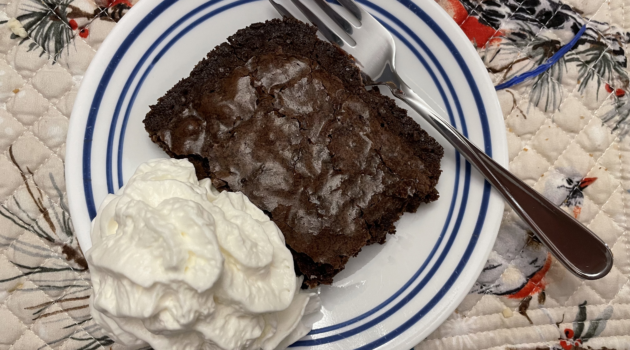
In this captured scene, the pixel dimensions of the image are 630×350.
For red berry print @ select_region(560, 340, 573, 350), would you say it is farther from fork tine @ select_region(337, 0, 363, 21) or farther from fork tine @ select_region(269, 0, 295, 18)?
fork tine @ select_region(269, 0, 295, 18)

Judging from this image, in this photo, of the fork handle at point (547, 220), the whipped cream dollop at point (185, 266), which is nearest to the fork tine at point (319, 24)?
the fork handle at point (547, 220)

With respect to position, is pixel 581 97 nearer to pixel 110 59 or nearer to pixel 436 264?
pixel 436 264

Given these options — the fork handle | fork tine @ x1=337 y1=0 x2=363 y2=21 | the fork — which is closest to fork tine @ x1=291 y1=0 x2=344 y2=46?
the fork

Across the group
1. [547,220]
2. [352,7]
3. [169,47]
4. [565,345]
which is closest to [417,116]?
[352,7]

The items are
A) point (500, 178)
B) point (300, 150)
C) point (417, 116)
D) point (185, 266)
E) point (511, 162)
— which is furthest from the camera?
point (511, 162)

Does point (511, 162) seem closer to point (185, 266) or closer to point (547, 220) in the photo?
point (547, 220)

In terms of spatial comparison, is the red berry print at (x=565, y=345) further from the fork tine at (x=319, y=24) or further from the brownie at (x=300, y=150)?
the fork tine at (x=319, y=24)

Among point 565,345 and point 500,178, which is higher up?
point 500,178
